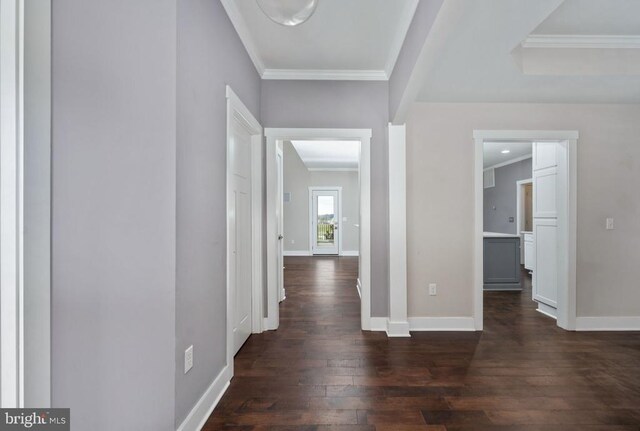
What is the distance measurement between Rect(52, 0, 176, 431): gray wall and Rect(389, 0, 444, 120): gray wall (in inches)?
54.3

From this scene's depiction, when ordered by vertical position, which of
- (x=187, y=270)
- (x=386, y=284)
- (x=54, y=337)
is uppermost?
(x=187, y=270)

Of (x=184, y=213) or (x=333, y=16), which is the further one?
(x=333, y=16)

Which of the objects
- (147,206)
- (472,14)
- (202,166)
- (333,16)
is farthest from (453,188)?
(147,206)

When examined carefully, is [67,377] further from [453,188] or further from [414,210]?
[453,188]

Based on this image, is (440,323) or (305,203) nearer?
(440,323)

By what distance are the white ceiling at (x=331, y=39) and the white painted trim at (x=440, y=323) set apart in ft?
8.56

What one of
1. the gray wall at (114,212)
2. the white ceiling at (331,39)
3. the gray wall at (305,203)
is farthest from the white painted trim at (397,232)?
the gray wall at (305,203)

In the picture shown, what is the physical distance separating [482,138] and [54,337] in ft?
12.0

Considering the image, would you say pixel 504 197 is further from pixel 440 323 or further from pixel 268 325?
pixel 268 325

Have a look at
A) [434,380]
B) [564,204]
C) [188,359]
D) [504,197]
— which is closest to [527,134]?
[564,204]

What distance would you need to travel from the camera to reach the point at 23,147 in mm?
890

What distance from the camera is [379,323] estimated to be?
120 inches

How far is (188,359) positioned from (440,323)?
100 inches

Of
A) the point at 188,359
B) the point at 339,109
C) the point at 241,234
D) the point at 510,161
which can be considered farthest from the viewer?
the point at 510,161
